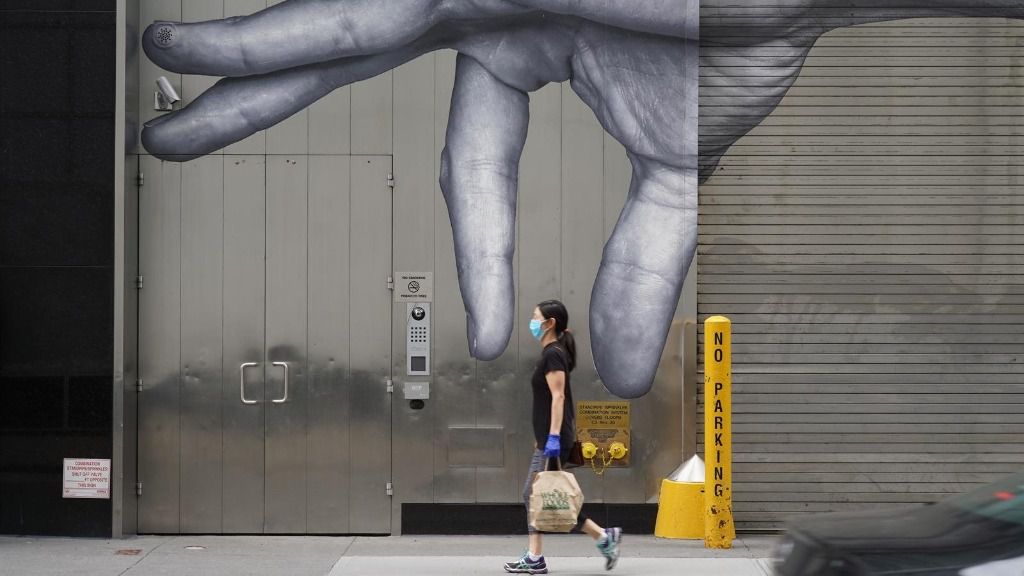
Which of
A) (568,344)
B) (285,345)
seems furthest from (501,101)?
(285,345)

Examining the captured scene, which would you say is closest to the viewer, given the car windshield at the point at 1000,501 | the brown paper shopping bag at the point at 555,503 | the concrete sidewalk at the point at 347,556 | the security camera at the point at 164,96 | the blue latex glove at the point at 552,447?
the car windshield at the point at 1000,501

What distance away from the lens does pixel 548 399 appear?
8141 millimetres

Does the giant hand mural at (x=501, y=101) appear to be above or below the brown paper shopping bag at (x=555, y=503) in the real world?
above

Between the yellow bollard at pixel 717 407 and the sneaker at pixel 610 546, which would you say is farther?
the yellow bollard at pixel 717 407

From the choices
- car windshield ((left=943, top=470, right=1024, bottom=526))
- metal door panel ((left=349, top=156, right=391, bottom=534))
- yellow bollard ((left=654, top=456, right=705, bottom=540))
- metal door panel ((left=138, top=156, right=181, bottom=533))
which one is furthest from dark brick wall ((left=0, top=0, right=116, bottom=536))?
car windshield ((left=943, top=470, right=1024, bottom=526))

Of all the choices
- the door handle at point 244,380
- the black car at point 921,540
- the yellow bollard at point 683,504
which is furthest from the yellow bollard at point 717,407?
the door handle at point 244,380

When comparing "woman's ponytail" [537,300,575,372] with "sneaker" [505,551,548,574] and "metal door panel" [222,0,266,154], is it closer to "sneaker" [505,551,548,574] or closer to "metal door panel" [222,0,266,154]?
"sneaker" [505,551,548,574]

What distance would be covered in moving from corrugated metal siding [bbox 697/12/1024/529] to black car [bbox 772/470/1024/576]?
4.42 metres

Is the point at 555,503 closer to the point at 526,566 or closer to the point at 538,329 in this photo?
the point at 526,566

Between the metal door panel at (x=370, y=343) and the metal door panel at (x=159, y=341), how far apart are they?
141cm

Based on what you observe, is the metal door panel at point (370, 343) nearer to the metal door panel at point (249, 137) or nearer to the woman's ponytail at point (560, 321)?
the metal door panel at point (249, 137)

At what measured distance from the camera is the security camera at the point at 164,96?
962cm

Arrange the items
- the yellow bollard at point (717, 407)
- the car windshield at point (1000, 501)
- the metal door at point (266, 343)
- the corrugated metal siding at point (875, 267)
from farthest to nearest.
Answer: the corrugated metal siding at point (875, 267), the metal door at point (266, 343), the yellow bollard at point (717, 407), the car windshield at point (1000, 501)

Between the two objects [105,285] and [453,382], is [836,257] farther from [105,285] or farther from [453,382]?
[105,285]
